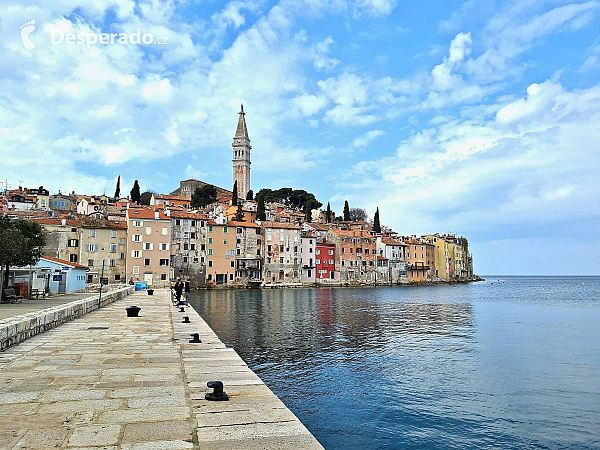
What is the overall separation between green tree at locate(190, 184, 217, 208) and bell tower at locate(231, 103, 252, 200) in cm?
1695

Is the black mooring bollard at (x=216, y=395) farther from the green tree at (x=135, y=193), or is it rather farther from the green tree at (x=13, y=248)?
the green tree at (x=135, y=193)

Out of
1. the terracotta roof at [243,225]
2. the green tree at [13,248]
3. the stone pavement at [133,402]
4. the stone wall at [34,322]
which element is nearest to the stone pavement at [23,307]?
the stone wall at [34,322]

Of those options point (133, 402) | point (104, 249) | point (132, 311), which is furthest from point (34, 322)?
point (104, 249)

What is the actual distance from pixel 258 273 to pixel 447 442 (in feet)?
254

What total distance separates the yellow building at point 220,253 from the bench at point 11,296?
5289 cm

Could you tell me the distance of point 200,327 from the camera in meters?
17.3

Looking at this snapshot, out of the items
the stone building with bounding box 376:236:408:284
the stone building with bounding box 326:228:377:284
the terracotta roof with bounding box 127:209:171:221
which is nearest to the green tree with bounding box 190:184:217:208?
the stone building with bounding box 326:228:377:284

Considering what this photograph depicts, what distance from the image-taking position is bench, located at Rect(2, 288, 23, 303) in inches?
1033

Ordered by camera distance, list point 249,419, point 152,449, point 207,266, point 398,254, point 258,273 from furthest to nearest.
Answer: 1. point 398,254
2. point 258,273
3. point 207,266
4. point 249,419
5. point 152,449

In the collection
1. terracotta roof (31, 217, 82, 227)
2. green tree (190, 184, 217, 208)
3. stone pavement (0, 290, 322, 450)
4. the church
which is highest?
the church

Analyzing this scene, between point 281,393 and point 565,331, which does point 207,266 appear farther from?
point 281,393

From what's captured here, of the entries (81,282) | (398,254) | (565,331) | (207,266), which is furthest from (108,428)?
(398,254)

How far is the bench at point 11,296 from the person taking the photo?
26.2 metres

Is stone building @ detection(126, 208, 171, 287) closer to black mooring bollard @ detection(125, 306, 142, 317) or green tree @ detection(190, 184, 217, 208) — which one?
black mooring bollard @ detection(125, 306, 142, 317)
